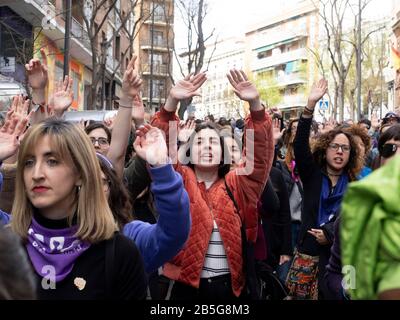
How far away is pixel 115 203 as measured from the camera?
338cm

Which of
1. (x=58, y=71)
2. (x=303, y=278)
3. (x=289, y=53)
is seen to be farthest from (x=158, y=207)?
(x=289, y=53)

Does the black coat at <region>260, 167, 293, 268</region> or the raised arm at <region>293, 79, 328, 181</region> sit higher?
the raised arm at <region>293, 79, 328, 181</region>

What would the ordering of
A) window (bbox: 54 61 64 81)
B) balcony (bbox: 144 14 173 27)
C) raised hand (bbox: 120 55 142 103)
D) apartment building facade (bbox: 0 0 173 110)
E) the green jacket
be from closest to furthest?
the green jacket < raised hand (bbox: 120 55 142 103) < apartment building facade (bbox: 0 0 173 110) < window (bbox: 54 61 64 81) < balcony (bbox: 144 14 173 27)

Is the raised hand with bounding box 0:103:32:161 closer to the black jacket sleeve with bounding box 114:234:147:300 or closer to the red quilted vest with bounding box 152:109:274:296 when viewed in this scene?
the red quilted vest with bounding box 152:109:274:296

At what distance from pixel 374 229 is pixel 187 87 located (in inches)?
120

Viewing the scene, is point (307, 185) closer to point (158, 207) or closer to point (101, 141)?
point (101, 141)

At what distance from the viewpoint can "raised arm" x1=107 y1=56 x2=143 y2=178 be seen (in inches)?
165

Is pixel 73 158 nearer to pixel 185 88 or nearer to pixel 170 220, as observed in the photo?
pixel 170 220

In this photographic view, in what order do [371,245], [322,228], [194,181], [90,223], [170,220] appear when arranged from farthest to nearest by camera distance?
[322,228] < [194,181] < [170,220] < [90,223] < [371,245]

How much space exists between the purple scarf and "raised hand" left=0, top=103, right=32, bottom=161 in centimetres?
109

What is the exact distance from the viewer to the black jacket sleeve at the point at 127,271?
8.25 feet

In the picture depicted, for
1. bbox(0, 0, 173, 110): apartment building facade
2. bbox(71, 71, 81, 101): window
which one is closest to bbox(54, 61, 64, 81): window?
bbox(0, 0, 173, 110): apartment building facade

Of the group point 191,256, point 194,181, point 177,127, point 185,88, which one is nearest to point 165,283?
point 191,256

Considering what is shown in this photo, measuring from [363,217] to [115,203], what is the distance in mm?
2129
